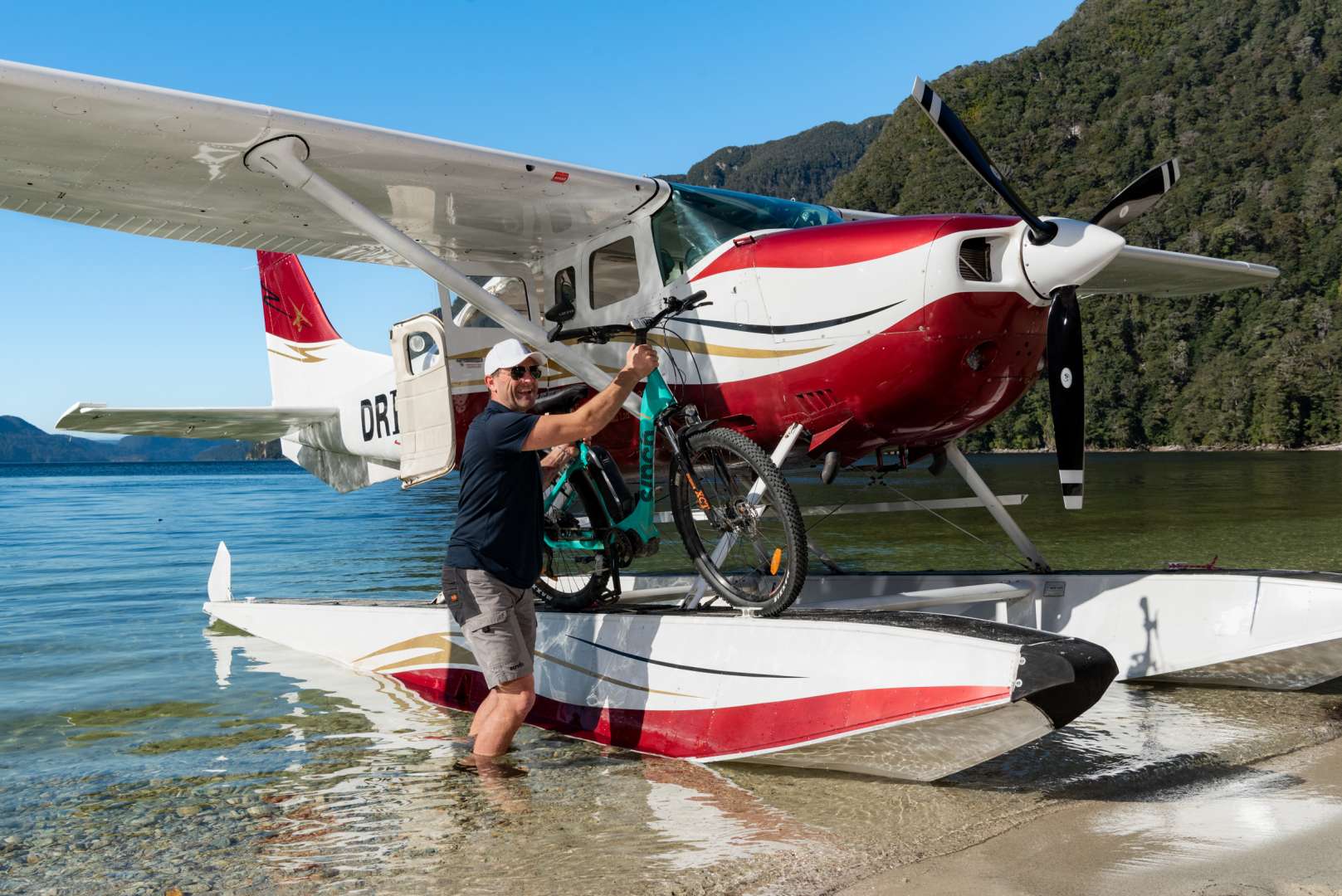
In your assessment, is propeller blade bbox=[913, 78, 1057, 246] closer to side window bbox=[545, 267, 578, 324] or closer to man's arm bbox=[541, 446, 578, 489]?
side window bbox=[545, 267, 578, 324]

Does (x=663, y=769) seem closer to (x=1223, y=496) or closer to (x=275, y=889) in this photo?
(x=275, y=889)

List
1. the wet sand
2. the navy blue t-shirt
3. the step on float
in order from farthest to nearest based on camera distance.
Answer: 1. the navy blue t-shirt
2. the step on float
3. the wet sand

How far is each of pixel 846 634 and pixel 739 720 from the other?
24.2 inches

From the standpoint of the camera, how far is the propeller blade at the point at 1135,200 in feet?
16.2

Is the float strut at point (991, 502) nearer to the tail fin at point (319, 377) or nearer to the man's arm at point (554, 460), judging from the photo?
the man's arm at point (554, 460)

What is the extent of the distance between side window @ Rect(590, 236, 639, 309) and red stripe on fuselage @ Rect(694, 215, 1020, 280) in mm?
758

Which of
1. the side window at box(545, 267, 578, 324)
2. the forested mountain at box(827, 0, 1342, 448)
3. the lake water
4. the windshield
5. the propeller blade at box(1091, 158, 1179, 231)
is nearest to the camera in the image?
the lake water

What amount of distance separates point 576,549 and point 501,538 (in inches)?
43.5

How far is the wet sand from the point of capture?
279 cm

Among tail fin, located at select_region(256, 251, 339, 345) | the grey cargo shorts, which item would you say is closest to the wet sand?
the grey cargo shorts

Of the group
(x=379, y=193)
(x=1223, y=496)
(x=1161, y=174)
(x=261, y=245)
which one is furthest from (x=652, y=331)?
(x=1223, y=496)

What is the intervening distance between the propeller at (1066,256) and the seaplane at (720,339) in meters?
0.01

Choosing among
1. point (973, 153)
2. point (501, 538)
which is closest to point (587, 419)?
point (501, 538)

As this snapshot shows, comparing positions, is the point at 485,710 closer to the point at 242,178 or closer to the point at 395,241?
the point at 395,241
